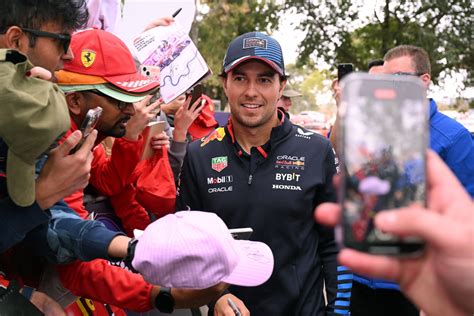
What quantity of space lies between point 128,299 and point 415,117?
1.33 meters

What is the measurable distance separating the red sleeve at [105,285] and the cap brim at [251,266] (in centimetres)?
34

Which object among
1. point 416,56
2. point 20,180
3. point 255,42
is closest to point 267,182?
point 255,42

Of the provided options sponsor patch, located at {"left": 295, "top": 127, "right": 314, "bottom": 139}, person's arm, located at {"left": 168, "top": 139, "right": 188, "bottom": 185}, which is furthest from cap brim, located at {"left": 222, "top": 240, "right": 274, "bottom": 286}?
person's arm, located at {"left": 168, "top": 139, "right": 188, "bottom": 185}

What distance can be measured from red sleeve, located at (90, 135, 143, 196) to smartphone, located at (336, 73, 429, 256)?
1.81 metres

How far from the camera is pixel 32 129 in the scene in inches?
61.3

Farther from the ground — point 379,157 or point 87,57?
point 87,57

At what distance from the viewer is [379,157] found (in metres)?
1.10

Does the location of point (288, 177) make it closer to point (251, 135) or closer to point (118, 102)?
point (251, 135)

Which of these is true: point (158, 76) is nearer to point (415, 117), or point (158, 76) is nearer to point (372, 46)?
point (415, 117)

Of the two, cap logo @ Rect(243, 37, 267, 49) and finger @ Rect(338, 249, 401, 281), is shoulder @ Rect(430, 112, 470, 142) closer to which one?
cap logo @ Rect(243, 37, 267, 49)

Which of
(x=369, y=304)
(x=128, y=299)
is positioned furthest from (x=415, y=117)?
(x=369, y=304)

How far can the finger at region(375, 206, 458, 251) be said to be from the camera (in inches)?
39.6

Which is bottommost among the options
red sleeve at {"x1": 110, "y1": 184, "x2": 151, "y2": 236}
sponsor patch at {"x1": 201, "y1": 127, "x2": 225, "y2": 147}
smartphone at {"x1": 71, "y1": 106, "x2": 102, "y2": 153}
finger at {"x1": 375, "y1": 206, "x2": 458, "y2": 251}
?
red sleeve at {"x1": 110, "y1": 184, "x2": 151, "y2": 236}

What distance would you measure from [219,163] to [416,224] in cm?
180
